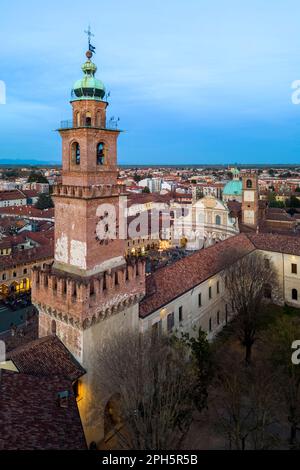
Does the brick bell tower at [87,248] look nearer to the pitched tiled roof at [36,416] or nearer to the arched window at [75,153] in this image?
the arched window at [75,153]

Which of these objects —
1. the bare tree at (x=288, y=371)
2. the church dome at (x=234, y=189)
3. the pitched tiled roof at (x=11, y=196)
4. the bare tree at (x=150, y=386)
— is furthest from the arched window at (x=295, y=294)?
the pitched tiled roof at (x=11, y=196)

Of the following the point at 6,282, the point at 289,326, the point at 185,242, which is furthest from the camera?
the point at 185,242

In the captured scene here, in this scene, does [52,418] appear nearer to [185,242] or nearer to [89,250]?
[89,250]

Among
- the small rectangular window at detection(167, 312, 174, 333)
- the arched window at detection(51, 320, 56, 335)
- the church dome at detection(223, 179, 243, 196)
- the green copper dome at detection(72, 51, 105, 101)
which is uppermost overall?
the green copper dome at detection(72, 51, 105, 101)

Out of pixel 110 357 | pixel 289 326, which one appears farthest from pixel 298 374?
pixel 110 357

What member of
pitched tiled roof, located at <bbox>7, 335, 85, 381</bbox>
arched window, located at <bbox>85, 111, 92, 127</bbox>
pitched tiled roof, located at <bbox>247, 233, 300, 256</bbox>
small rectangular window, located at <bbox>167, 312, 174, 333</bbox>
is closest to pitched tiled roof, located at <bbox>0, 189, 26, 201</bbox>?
pitched tiled roof, located at <bbox>247, 233, 300, 256</bbox>

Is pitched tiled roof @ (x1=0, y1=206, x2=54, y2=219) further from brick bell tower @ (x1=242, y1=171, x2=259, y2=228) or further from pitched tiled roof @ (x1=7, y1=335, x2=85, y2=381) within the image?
pitched tiled roof @ (x1=7, y1=335, x2=85, y2=381)

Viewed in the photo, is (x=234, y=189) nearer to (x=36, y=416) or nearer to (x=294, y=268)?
(x=294, y=268)
